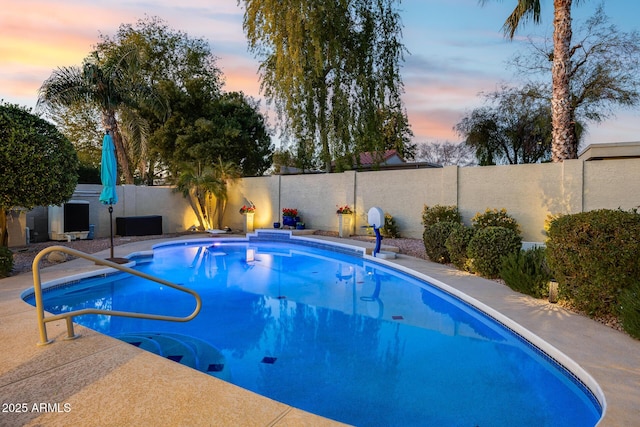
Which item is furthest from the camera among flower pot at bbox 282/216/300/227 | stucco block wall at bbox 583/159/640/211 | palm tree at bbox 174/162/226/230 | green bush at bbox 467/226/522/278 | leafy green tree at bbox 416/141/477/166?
leafy green tree at bbox 416/141/477/166

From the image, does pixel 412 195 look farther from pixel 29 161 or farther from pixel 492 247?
pixel 29 161

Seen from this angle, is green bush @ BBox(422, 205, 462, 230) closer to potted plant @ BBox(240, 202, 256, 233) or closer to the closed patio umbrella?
potted plant @ BBox(240, 202, 256, 233)

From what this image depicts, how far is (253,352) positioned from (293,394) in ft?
3.60

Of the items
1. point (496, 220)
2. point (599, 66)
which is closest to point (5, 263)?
point (496, 220)

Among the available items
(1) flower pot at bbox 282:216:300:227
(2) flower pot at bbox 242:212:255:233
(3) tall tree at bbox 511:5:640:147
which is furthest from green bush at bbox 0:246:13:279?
(3) tall tree at bbox 511:5:640:147

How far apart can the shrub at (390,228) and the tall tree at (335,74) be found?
4520 mm

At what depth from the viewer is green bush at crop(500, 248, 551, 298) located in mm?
5680

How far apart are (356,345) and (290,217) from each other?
10.7 meters

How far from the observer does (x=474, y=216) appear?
11.3m

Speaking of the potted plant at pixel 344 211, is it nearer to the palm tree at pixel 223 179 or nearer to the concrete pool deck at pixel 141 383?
the palm tree at pixel 223 179

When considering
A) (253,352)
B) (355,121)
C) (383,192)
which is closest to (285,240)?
(383,192)

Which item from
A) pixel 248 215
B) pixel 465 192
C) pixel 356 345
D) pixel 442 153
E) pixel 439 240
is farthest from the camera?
pixel 442 153

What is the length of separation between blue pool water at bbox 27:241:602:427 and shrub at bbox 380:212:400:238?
426cm

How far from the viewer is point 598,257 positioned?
4.44m
